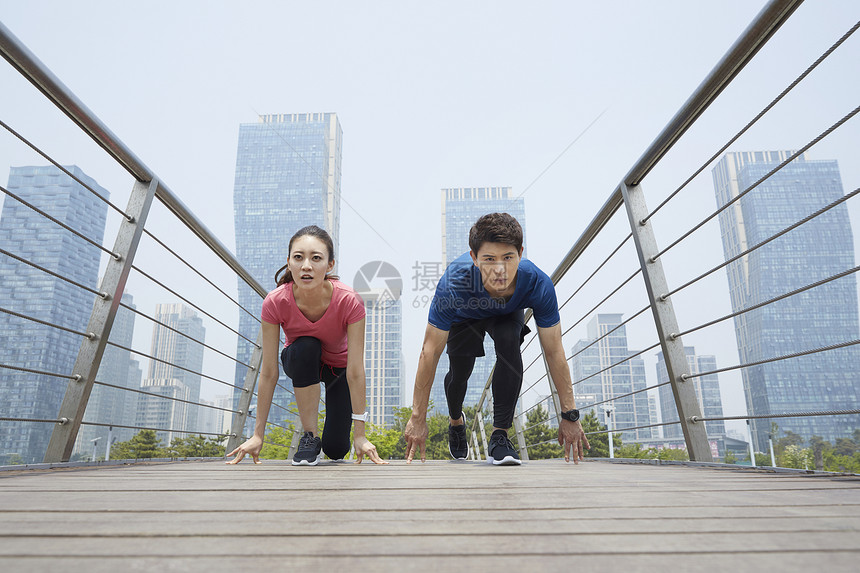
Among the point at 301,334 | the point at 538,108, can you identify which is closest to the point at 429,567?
the point at 301,334

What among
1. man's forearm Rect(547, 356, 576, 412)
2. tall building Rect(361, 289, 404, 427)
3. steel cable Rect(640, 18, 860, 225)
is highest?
tall building Rect(361, 289, 404, 427)

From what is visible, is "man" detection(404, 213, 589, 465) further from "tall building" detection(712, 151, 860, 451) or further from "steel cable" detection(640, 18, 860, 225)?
"tall building" detection(712, 151, 860, 451)

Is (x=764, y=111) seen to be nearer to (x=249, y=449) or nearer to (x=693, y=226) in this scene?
(x=693, y=226)

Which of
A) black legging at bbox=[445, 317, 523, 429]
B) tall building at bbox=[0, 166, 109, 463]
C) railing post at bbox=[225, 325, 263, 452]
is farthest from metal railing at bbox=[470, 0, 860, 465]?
tall building at bbox=[0, 166, 109, 463]

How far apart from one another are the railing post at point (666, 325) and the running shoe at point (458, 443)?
0.93 meters

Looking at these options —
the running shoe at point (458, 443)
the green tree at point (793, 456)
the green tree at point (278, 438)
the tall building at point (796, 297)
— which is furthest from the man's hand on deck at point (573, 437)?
the tall building at point (796, 297)

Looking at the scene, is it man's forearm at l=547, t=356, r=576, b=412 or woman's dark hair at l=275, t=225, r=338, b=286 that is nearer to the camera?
man's forearm at l=547, t=356, r=576, b=412

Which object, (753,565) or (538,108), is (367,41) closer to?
(538,108)

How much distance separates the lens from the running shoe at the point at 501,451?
1614 millimetres

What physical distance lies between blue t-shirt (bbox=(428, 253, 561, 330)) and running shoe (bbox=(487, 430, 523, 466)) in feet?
1.39

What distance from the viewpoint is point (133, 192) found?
5.98 feet

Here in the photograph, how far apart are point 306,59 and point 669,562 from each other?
67.6 metres

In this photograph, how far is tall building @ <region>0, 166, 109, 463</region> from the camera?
3528 cm

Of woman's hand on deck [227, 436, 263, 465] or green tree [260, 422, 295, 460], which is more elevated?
woman's hand on deck [227, 436, 263, 465]
